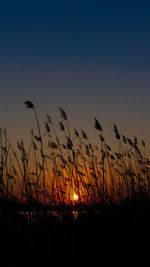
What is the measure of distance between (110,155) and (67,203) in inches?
65.4

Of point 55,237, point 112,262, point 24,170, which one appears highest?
point 24,170

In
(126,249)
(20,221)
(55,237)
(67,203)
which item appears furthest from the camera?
(67,203)

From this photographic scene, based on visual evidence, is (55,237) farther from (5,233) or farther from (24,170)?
(24,170)

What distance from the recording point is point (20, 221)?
9.76 feet

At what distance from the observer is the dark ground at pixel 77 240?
2.25m

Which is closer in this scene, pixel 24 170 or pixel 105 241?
pixel 105 241

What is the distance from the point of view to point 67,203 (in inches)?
173

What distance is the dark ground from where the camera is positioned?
2248 mm

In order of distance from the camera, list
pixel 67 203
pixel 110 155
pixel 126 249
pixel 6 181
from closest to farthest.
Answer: pixel 126 249, pixel 6 181, pixel 67 203, pixel 110 155

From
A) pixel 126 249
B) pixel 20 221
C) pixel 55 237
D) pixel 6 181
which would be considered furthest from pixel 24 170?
pixel 126 249

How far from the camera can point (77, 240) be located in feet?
8.50

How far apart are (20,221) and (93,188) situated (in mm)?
1770

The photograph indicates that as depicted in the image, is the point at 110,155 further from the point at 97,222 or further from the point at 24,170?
the point at 97,222

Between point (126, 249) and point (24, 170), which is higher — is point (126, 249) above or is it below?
below
